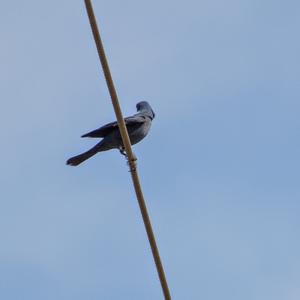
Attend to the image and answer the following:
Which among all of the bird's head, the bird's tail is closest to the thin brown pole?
the bird's tail

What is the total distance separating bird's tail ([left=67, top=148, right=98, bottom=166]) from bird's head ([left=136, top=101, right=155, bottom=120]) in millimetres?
1121


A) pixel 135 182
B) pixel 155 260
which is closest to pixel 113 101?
pixel 135 182

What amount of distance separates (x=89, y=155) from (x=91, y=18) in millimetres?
4087

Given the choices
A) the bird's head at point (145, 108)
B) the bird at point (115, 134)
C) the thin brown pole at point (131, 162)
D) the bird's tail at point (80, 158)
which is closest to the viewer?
the thin brown pole at point (131, 162)

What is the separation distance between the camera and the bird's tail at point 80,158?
9742 millimetres

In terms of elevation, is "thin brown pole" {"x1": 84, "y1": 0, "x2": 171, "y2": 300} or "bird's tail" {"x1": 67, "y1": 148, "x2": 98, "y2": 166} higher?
"thin brown pole" {"x1": 84, "y1": 0, "x2": 171, "y2": 300}

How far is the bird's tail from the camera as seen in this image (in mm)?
9742

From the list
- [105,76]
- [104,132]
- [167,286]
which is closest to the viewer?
[167,286]

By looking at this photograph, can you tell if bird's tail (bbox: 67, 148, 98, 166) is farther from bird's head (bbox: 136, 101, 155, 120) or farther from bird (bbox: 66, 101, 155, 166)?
bird's head (bbox: 136, 101, 155, 120)

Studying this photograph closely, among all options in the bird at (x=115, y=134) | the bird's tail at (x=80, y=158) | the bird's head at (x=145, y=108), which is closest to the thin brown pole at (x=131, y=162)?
the bird at (x=115, y=134)

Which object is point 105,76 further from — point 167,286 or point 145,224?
point 167,286

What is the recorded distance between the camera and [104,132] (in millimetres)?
9500

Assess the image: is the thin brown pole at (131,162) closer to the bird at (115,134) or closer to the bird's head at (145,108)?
the bird at (115,134)

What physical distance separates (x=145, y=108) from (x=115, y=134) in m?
1.79
